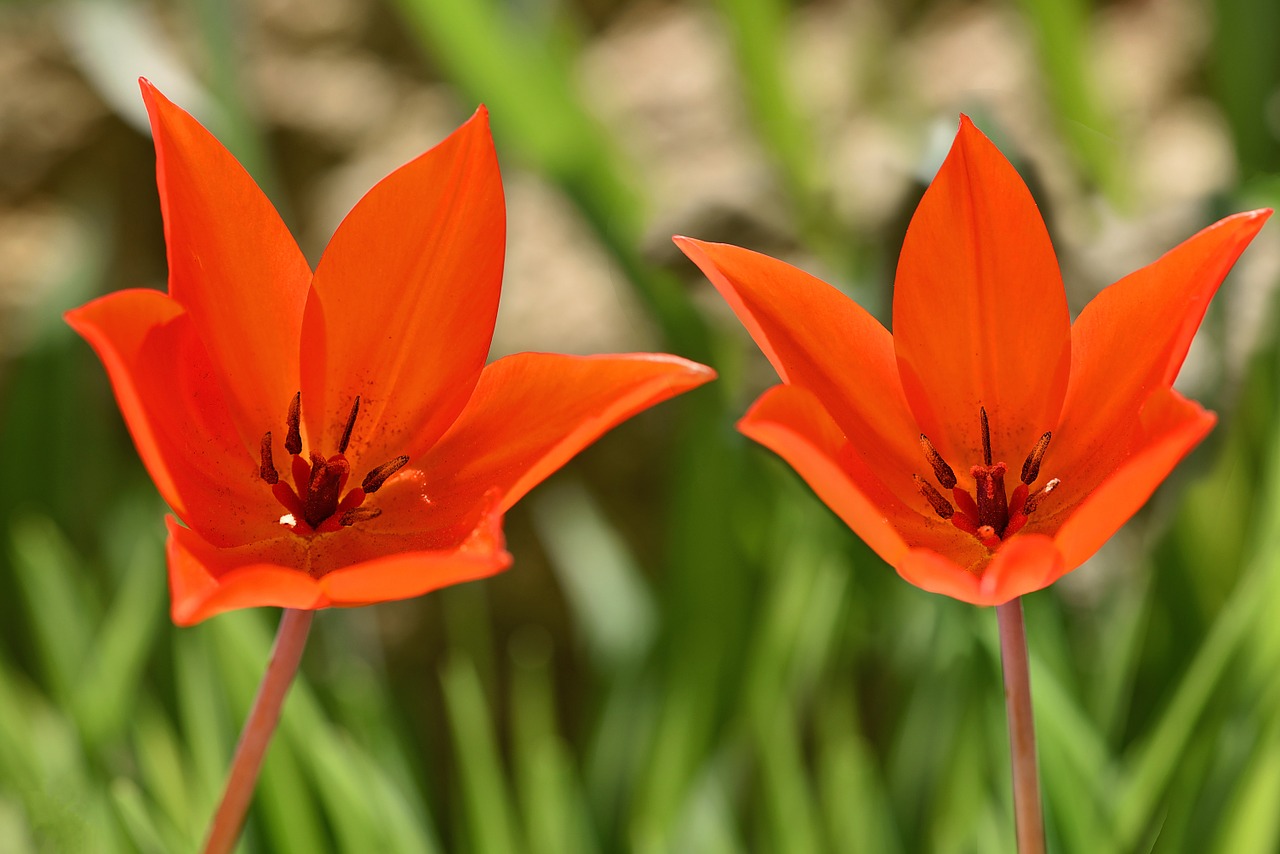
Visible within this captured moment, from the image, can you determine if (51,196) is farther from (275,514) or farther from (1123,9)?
(1123,9)

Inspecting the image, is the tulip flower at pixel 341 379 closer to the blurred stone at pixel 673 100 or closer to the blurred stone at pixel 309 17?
the blurred stone at pixel 673 100

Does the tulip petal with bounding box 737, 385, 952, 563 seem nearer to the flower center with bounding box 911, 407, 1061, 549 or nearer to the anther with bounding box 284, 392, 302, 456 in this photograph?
the flower center with bounding box 911, 407, 1061, 549

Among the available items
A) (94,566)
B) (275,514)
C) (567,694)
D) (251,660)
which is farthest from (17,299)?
(275,514)

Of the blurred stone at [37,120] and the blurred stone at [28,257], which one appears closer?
the blurred stone at [28,257]

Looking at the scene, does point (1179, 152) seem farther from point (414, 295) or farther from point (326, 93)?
point (414, 295)

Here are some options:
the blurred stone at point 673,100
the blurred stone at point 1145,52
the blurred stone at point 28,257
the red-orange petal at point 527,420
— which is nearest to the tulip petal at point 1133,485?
the red-orange petal at point 527,420

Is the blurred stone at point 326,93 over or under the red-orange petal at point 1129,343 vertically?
over

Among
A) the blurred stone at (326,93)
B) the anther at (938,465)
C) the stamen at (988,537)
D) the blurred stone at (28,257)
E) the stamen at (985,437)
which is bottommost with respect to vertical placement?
the stamen at (988,537)

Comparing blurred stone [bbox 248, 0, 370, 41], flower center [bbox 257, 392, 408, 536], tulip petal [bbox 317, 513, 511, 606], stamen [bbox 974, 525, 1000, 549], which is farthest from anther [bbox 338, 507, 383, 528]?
blurred stone [bbox 248, 0, 370, 41]

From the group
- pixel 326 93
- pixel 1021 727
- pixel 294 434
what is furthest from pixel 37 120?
pixel 1021 727
